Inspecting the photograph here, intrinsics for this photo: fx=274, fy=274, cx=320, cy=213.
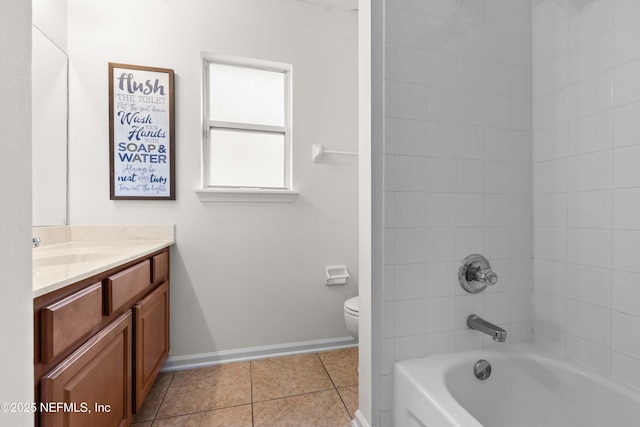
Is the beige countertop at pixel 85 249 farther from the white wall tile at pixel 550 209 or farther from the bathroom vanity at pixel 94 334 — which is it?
the white wall tile at pixel 550 209

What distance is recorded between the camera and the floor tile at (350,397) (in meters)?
1.38

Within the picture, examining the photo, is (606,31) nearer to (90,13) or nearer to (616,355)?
(616,355)

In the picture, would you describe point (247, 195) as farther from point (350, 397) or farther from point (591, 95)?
point (591, 95)

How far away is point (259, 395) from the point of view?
1.48 meters

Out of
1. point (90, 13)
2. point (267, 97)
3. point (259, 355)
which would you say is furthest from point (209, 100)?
point (259, 355)

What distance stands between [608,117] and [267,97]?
1836 millimetres

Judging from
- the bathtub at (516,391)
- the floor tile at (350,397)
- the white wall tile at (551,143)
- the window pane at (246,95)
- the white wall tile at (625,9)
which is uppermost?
the window pane at (246,95)

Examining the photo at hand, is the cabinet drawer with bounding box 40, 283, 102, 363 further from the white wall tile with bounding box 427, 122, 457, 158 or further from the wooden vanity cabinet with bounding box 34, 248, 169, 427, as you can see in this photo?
the white wall tile with bounding box 427, 122, 457, 158

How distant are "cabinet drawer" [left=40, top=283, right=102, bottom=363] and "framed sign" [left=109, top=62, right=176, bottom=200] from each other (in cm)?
101

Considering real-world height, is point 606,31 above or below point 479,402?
above

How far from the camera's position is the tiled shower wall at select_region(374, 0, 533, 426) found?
1.11m

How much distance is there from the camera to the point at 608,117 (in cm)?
100

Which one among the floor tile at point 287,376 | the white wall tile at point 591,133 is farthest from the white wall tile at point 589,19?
the floor tile at point 287,376

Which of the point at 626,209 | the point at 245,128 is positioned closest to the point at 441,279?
the point at 626,209
